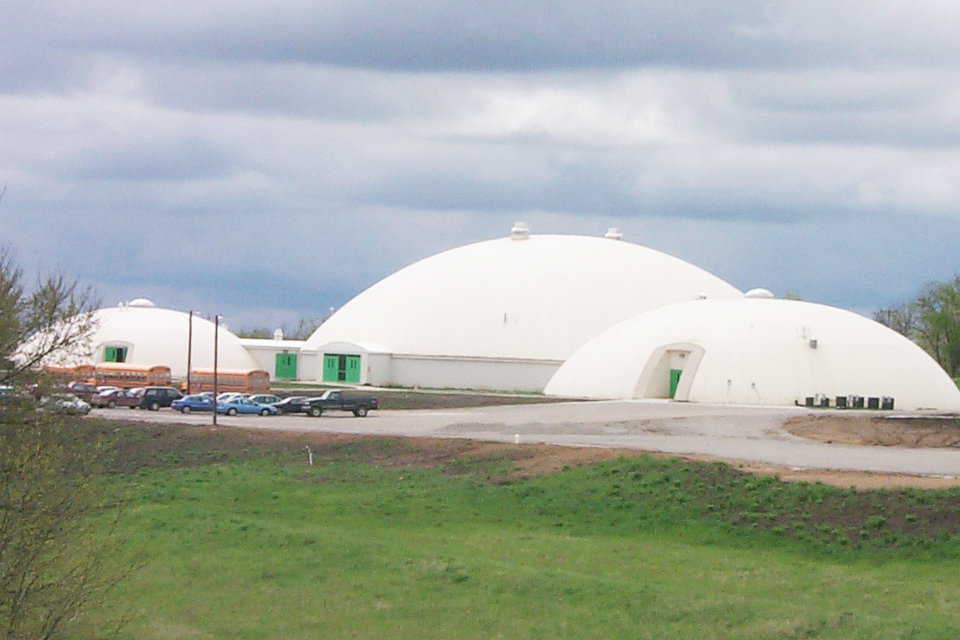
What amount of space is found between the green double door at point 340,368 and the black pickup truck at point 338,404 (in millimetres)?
22705

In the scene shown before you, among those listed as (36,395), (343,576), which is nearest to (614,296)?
(343,576)

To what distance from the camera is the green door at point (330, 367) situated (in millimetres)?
77312

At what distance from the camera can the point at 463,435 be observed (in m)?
40.7

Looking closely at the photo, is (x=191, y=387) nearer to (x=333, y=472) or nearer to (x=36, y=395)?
(x=333, y=472)

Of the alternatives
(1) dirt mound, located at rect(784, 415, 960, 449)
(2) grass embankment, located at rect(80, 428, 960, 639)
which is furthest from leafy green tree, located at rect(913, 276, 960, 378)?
(2) grass embankment, located at rect(80, 428, 960, 639)

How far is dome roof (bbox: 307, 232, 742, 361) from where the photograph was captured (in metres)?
74.9

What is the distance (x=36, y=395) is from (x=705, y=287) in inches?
2641

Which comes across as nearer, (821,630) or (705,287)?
(821,630)

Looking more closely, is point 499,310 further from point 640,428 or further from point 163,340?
point 640,428

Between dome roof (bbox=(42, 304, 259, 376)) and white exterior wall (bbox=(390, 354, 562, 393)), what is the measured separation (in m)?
10.8

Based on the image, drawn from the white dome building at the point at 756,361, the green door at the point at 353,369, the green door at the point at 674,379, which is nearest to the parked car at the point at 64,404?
the white dome building at the point at 756,361

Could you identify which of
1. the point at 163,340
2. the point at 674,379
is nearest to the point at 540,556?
the point at 674,379

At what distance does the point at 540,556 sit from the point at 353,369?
53.1 metres

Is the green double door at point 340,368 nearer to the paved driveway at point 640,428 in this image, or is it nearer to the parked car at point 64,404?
the paved driveway at point 640,428
